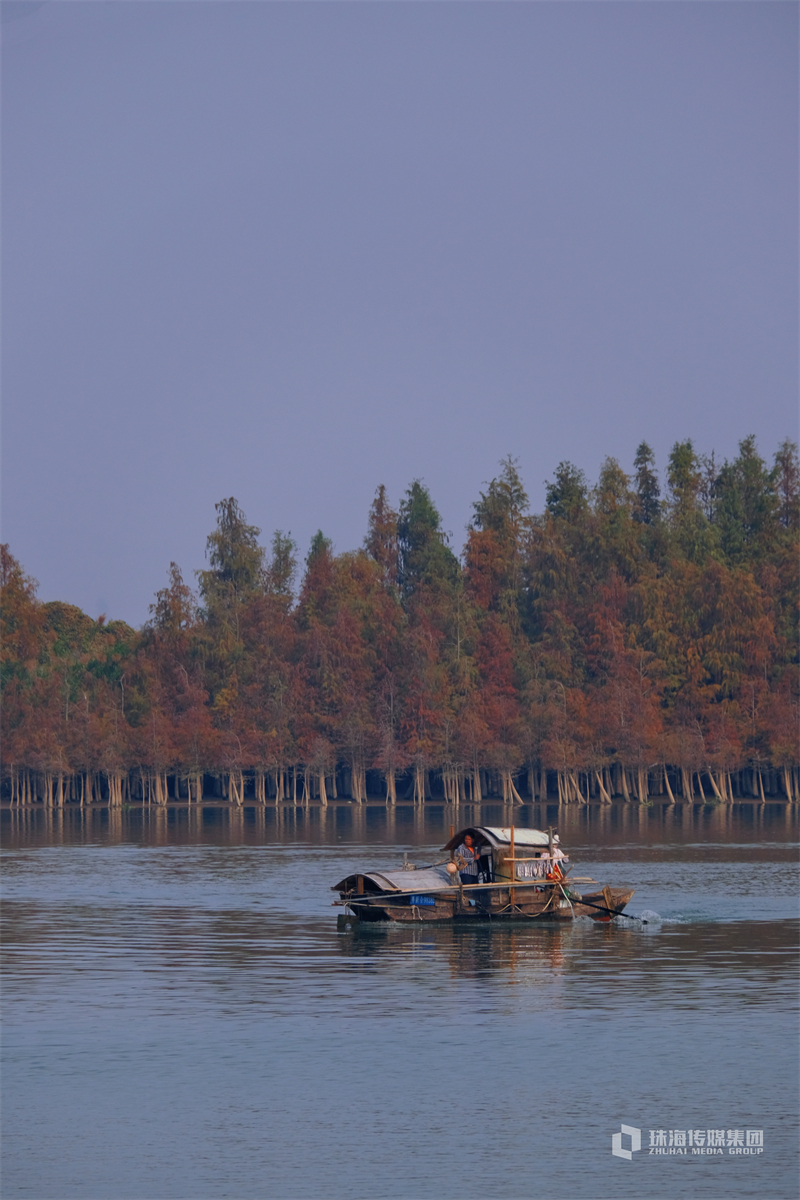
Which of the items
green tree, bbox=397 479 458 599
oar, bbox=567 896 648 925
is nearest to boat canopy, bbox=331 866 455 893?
oar, bbox=567 896 648 925

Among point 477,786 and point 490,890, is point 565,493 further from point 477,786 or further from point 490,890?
point 490,890

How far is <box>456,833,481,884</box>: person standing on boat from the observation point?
197ft

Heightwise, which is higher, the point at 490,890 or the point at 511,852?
the point at 511,852

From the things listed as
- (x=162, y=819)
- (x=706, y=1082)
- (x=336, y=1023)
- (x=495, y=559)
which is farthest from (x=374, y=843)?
(x=495, y=559)

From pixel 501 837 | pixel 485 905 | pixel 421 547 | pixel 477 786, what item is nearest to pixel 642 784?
pixel 477 786

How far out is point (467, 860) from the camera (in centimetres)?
6022

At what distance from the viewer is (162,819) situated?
483 ft

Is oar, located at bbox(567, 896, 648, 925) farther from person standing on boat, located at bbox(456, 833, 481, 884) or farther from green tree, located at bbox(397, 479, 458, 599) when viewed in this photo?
green tree, located at bbox(397, 479, 458, 599)

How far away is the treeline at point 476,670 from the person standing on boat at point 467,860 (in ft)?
308

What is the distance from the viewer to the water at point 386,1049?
98.2 ft

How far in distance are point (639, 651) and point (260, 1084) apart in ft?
420

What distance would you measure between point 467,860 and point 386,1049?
21.6 m

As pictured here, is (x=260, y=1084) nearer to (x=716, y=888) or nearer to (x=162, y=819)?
(x=716, y=888)

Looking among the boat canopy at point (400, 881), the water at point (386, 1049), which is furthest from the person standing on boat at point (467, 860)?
the water at point (386, 1049)
